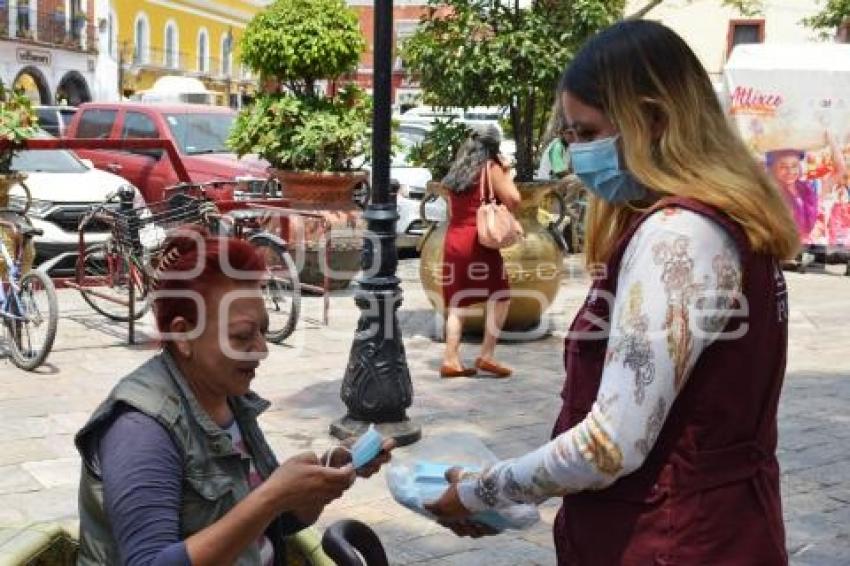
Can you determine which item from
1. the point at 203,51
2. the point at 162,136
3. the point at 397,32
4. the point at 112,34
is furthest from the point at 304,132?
the point at 203,51

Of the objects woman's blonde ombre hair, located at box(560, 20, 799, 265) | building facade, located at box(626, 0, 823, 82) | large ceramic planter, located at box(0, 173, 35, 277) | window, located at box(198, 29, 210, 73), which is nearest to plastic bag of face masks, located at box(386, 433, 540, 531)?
woman's blonde ombre hair, located at box(560, 20, 799, 265)

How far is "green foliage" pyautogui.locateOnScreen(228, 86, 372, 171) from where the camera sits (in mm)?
9867

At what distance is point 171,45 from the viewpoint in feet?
156

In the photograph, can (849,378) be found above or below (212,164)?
below

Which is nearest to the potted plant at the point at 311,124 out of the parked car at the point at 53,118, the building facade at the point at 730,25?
the parked car at the point at 53,118

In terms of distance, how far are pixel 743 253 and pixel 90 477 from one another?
118 cm

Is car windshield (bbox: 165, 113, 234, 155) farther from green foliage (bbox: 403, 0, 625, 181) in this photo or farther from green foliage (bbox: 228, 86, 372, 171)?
green foliage (bbox: 403, 0, 625, 181)

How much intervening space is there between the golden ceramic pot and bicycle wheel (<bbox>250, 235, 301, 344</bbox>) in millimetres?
1010

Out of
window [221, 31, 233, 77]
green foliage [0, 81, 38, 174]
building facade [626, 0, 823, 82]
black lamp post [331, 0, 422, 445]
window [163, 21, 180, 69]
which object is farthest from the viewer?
window [221, 31, 233, 77]

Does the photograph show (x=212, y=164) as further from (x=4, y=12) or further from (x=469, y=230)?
(x=4, y=12)

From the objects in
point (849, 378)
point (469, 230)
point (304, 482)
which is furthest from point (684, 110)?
point (849, 378)

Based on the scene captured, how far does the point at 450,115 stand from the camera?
30.9ft

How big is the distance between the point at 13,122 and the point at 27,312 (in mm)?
1973

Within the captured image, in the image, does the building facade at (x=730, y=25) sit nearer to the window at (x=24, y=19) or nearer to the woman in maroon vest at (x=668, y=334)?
the window at (x=24, y=19)
